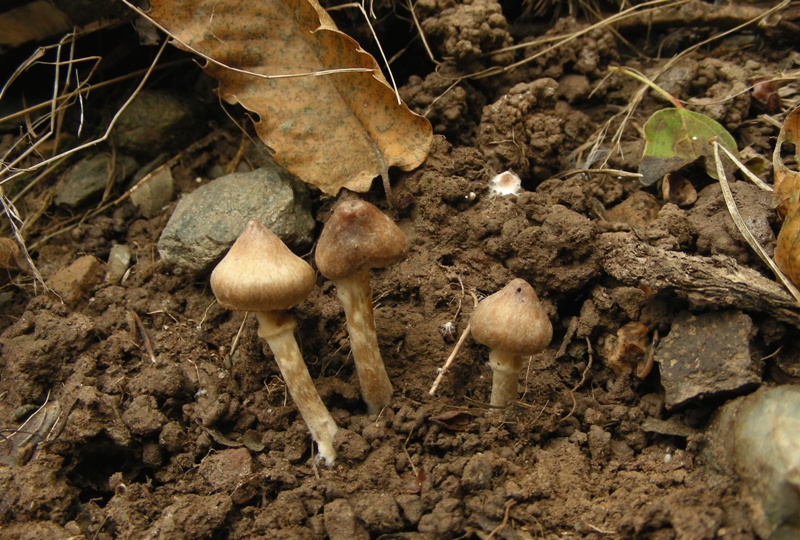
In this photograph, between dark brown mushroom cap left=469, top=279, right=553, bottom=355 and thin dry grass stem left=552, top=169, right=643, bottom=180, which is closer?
dark brown mushroom cap left=469, top=279, right=553, bottom=355

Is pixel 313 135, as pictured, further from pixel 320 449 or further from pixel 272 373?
pixel 320 449

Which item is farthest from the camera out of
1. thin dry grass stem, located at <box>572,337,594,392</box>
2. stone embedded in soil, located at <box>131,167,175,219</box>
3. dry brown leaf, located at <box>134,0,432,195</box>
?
stone embedded in soil, located at <box>131,167,175,219</box>

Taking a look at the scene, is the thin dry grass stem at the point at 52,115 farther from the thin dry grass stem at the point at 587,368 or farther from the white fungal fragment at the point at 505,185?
the thin dry grass stem at the point at 587,368

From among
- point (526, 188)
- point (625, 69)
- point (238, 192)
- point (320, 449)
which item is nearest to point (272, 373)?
point (320, 449)

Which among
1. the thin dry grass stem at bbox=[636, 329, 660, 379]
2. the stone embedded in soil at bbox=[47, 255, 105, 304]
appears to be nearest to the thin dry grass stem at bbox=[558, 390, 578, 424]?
the thin dry grass stem at bbox=[636, 329, 660, 379]

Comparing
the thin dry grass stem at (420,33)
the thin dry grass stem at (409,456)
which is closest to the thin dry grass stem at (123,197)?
the thin dry grass stem at (420,33)

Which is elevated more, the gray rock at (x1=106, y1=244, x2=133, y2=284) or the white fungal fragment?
the gray rock at (x1=106, y1=244, x2=133, y2=284)

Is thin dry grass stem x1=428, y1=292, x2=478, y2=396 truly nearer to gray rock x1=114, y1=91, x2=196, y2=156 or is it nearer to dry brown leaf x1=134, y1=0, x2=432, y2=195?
dry brown leaf x1=134, y1=0, x2=432, y2=195
